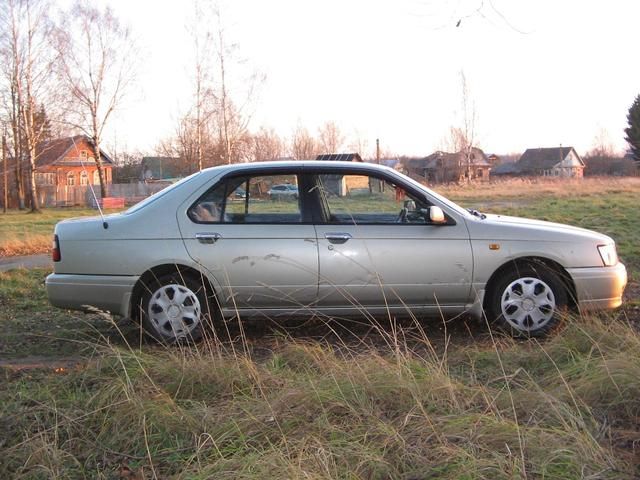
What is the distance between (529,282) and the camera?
16.7 ft

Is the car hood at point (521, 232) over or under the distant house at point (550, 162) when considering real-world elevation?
under

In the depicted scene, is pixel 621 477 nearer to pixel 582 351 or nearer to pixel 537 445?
pixel 537 445

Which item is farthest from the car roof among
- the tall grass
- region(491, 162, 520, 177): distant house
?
region(491, 162, 520, 177): distant house

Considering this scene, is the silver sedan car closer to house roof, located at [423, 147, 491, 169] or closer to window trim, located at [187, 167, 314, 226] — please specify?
window trim, located at [187, 167, 314, 226]

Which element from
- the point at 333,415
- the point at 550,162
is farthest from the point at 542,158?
the point at 333,415

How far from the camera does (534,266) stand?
5.12 meters

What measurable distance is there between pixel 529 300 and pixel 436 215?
3.44 ft

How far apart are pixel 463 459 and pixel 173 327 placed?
9.75 ft

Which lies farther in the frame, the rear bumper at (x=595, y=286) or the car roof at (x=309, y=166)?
the car roof at (x=309, y=166)

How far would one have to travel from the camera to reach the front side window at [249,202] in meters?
5.12

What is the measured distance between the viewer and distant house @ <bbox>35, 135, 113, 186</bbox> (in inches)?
1550

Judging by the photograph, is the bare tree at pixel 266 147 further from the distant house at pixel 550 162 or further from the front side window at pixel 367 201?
the distant house at pixel 550 162

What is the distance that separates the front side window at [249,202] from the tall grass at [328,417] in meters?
1.40

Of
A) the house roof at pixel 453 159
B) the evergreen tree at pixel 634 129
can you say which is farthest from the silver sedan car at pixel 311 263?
the evergreen tree at pixel 634 129
